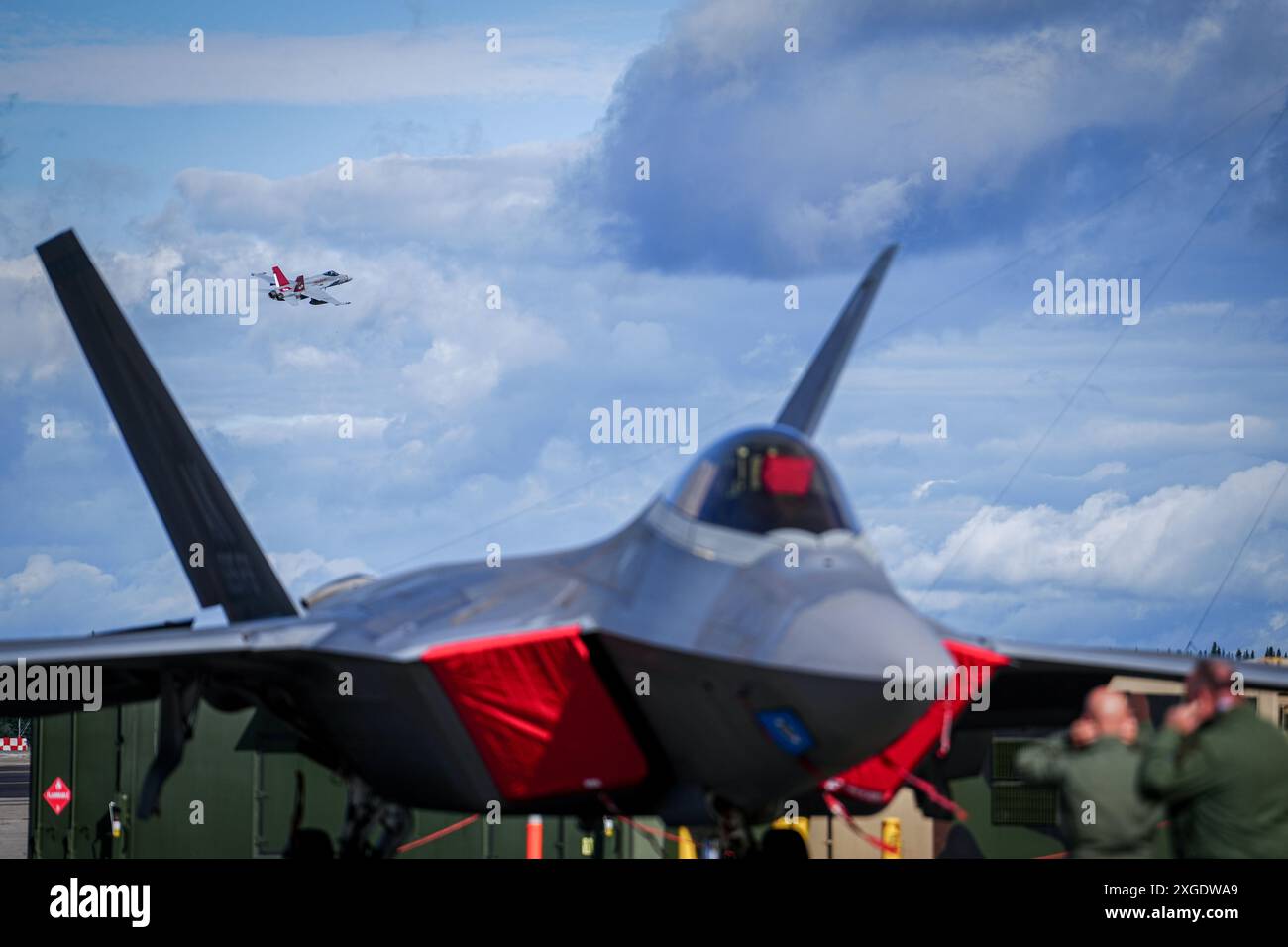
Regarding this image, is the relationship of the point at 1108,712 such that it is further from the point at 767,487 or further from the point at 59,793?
the point at 59,793

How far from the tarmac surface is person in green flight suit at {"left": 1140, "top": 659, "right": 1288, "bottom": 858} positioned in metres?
19.7

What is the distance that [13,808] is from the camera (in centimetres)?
3741

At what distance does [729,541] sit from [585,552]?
2.34 metres

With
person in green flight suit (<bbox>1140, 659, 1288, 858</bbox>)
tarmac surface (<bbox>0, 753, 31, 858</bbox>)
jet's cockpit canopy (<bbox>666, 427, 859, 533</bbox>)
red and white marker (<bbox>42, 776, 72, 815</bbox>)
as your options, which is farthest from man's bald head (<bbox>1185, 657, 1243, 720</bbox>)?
tarmac surface (<bbox>0, 753, 31, 858</bbox>)

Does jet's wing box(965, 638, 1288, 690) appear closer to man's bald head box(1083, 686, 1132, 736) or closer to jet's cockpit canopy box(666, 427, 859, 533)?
jet's cockpit canopy box(666, 427, 859, 533)

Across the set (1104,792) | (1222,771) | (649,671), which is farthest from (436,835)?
(1222,771)

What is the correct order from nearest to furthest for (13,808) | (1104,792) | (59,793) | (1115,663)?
(1104,792)
(1115,663)
(59,793)
(13,808)

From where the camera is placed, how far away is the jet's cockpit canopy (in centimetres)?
966

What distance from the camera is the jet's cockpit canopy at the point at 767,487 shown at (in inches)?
380

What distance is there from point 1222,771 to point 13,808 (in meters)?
36.9

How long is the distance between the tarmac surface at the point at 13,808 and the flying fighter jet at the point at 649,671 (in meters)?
12.2

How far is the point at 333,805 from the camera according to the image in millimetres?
17016
